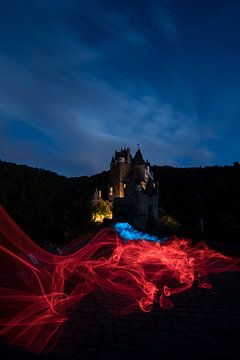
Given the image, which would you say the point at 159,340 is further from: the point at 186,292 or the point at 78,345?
the point at 186,292

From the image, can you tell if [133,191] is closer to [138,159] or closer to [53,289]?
[138,159]

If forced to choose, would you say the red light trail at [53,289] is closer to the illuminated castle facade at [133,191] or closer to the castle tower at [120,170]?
the illuminated castle facade at [133,191]

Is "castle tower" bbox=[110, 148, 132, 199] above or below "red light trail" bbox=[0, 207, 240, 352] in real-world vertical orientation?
above

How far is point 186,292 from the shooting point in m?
9.44

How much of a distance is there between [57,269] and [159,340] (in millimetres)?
7917

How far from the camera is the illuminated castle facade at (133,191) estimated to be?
2142 inches

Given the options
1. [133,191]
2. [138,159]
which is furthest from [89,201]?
[138,159]

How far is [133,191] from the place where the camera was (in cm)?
6209

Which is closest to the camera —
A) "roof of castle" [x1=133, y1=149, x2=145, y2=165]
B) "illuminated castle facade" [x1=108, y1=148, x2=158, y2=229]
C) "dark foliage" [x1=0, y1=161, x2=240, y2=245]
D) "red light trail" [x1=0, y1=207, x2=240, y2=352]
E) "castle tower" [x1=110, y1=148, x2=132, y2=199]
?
"red light trail" [x1=0, y1=207, x2=240, y2=352]

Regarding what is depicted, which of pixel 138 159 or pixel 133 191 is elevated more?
pixel 138 159

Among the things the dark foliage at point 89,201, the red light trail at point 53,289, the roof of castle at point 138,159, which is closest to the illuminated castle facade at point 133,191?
the roof of castle at point 138,159

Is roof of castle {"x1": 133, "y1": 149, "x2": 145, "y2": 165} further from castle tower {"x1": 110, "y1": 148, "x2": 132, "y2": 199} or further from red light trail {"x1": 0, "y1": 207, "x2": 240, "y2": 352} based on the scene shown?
red light trail {"x1": 0, "y1": 207, "x2": 240, "y2": 352}

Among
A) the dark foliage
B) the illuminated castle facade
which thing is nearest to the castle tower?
the illuminated castle facade

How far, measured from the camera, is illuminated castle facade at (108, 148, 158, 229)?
5441 centimetres
